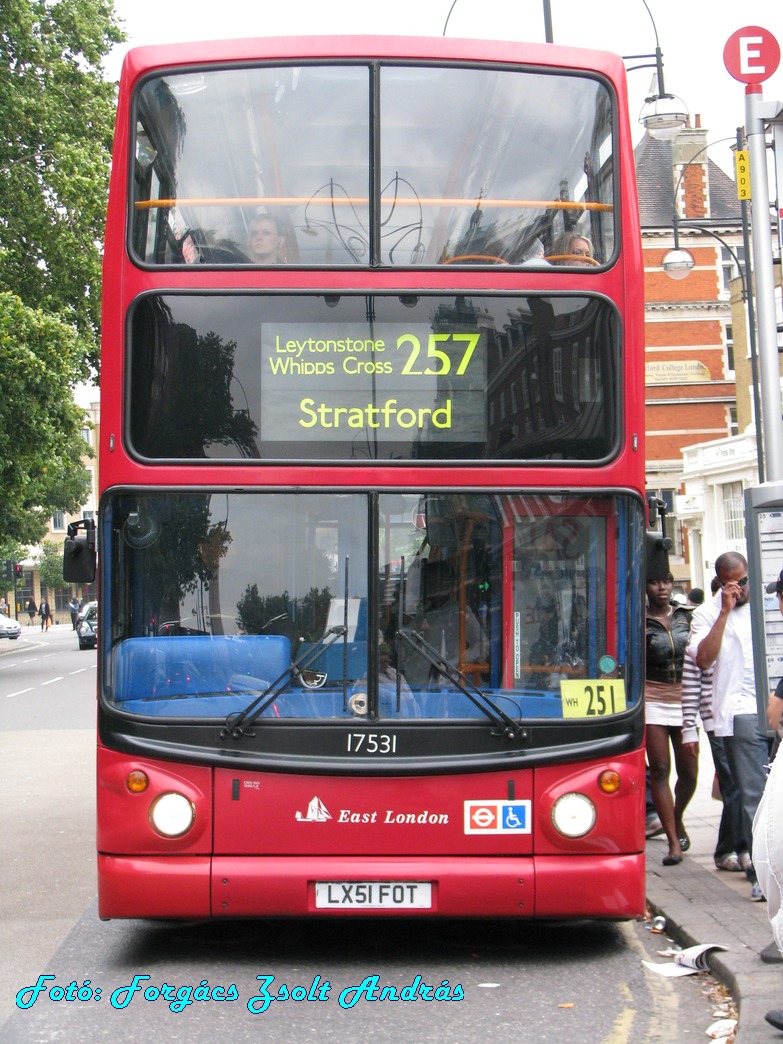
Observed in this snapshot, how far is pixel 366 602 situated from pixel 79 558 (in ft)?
5.73

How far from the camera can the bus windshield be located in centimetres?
648

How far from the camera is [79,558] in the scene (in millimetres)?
7410

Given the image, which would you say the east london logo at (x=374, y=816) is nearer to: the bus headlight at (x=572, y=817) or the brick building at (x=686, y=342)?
the bus headlight at (x=572, y=817)

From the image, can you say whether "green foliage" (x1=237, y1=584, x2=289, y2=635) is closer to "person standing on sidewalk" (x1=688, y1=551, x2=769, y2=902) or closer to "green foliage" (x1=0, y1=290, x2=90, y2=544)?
"person standing on sidewalk" (x1=688, y1=551, x2=769, y2=902)

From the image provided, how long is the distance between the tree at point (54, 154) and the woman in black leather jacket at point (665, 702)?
25221mm

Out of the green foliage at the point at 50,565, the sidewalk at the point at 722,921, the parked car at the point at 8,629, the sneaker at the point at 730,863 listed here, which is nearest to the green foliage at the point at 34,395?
the sidewalk at the point at 722,921

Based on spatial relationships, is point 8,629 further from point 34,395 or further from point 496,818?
point 496,818

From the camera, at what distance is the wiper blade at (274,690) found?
6430 millimetres

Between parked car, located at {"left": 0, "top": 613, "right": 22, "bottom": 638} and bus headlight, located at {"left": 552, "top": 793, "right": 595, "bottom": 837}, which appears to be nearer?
bus headlight, located at {"left": 552, "top": 793, "right": 595, "bottom": 837}

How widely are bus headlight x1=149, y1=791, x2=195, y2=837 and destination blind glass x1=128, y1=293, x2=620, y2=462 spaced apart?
1558mm

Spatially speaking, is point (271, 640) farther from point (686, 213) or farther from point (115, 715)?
point (686, 213)

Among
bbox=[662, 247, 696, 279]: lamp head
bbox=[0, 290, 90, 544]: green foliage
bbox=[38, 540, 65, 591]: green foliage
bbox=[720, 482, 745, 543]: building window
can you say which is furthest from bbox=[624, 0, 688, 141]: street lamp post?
bbox=[38, 540, 65, 591]: green foliage

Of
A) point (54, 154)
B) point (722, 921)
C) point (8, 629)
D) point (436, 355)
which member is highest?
point (54, 154)

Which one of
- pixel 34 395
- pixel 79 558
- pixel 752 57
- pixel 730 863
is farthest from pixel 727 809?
pixel 34 395
